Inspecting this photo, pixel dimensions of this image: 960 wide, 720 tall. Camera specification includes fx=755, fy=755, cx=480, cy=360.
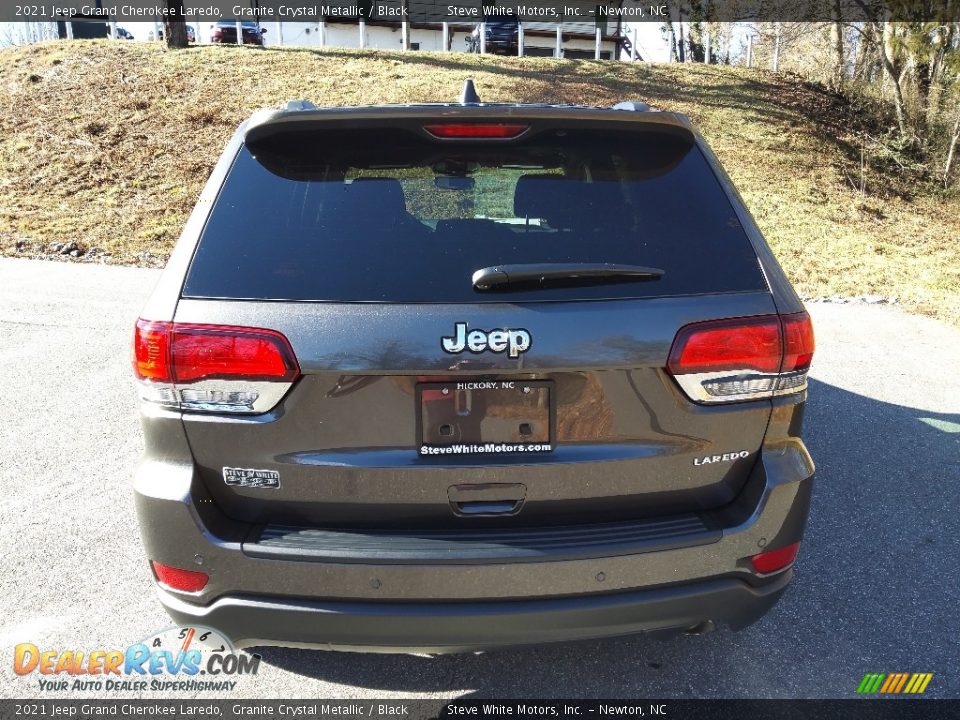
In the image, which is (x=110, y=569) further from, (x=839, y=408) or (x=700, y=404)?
(x=839, y=408)

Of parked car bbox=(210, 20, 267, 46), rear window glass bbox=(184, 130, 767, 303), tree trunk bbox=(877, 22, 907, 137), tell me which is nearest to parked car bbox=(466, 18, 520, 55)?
parked car bbox=(210, 20, 267, 46)

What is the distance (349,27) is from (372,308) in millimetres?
40045

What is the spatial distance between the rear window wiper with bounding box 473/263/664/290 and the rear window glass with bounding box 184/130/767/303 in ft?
0.07

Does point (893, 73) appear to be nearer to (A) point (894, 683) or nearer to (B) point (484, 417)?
(A) point (894, 683)

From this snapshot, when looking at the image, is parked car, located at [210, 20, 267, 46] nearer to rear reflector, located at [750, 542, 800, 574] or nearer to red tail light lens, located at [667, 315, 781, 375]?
red tail light lens, located at [667, 315, 781, 375]

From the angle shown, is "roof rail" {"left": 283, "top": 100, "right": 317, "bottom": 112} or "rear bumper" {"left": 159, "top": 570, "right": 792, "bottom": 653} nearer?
"rear bumper" {"left": 159, "top": 570, "right": 792, "bottom": 653}

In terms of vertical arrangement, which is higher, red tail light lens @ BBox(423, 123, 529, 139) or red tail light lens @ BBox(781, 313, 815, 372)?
red tail light lens @ BBox(423, 123, 529, 139)

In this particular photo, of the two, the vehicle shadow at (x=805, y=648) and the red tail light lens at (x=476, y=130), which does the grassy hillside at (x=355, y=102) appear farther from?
the red tail light lens at (x=476, y=130)

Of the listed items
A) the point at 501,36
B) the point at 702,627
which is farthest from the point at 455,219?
the point at 501,36

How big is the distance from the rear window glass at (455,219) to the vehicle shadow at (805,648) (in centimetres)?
116

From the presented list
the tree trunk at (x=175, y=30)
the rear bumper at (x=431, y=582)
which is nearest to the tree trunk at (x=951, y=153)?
the rear bumper at (x=431, y=582)

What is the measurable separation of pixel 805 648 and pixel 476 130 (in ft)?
7.38

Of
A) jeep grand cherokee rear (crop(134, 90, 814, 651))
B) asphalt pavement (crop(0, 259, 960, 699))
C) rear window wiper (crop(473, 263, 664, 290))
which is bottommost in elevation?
asphalt pavement (crop(0, 259, 960, 699))

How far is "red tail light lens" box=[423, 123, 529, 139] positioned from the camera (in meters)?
2.32
